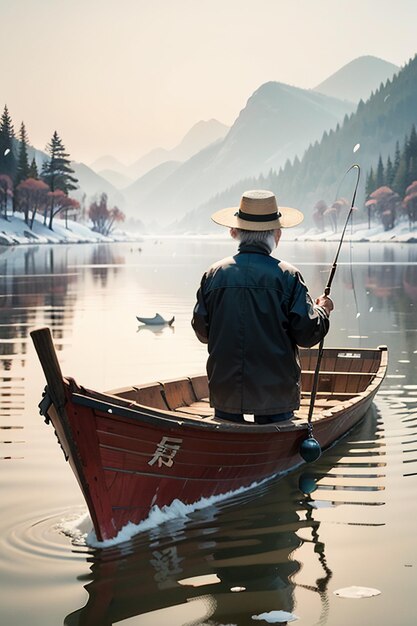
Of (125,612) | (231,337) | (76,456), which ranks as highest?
(231,337)

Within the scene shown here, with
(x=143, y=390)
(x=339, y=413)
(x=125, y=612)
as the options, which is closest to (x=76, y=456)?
(x=125, y=612)

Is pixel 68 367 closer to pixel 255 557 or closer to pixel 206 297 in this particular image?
pixel 206 297

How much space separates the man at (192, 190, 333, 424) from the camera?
855cm

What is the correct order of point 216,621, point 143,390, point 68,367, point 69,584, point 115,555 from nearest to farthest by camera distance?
point 216,621, point 69,584, point 115,555, point 143,390, point 68,367

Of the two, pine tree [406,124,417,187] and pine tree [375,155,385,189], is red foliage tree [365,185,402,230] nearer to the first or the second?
pine tree [406,124,417,187]

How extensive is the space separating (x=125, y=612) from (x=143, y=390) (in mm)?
4214

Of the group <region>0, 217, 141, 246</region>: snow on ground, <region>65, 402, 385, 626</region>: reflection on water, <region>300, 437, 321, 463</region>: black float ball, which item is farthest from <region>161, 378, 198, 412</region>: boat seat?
<region>0, 217, 141, 246</region>: snow on ground

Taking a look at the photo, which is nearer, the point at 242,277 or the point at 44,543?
the point at 44,543

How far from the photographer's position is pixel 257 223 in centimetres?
868

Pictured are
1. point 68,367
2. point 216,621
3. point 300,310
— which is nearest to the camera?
point 216,621

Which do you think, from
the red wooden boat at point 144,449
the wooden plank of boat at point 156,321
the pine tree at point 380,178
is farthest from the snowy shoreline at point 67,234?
the red wooden boat at point 144,449

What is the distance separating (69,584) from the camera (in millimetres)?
7000

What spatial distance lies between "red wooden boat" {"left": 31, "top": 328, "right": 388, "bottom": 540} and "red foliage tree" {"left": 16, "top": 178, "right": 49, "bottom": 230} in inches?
5076

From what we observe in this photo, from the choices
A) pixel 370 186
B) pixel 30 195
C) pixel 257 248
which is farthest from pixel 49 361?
pixel 370 186
